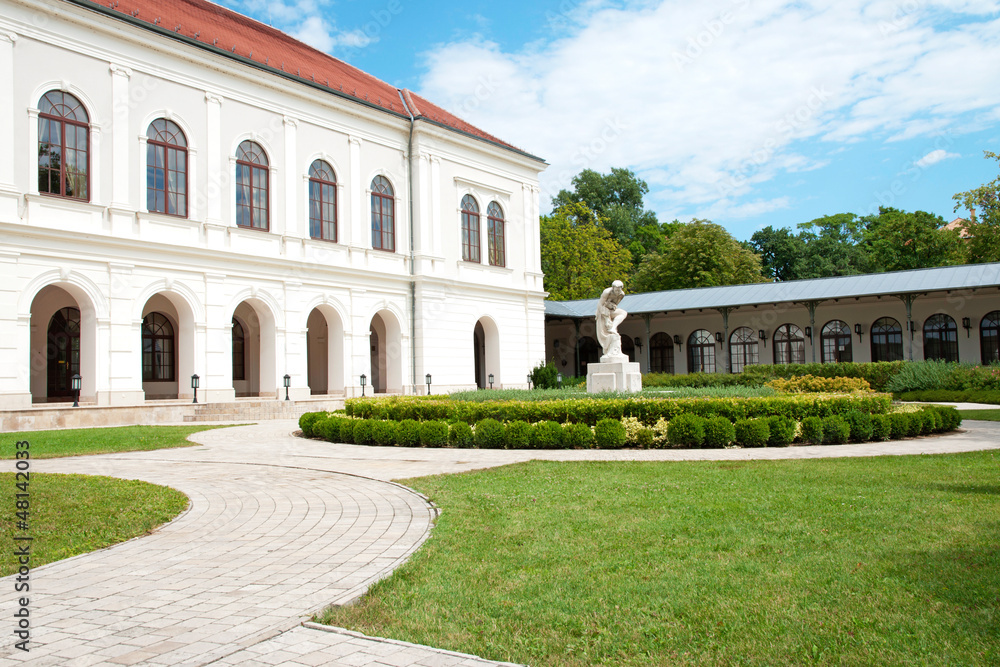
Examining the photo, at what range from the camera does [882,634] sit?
366cm

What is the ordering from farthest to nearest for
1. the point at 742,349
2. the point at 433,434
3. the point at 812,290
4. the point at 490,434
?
the point at 742,349, the point at 812,290, the point at 433,434, the point at 490,434

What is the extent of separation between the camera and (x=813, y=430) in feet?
42.2

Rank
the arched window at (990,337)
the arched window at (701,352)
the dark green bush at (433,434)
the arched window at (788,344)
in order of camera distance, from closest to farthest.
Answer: the dark green bush at (433,434) → the arched window at (990,337) → the arched window at (788,344) → the arched window at (701,352)

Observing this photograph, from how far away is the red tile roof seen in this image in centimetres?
2177

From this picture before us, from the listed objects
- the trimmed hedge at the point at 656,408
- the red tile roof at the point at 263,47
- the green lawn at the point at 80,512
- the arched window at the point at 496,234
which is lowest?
the green lawn at the point at 80,512

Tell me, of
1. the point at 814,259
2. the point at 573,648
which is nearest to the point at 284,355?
the point at 573,648

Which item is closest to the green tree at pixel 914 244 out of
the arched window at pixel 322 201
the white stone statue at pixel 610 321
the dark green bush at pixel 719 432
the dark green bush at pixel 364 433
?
the white stone statue at pixel 610 321

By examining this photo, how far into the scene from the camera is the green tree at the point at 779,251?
57031 mm

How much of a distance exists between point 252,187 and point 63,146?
5.74m

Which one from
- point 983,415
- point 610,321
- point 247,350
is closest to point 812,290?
point 983,415

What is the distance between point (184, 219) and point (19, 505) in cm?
1694

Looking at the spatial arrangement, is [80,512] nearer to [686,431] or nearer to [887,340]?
[686,431]

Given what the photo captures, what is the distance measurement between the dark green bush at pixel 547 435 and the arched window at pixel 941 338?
24.2 meters

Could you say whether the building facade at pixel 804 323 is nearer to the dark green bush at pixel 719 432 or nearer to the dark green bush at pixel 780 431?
the dark green bush at pixel 780 431
